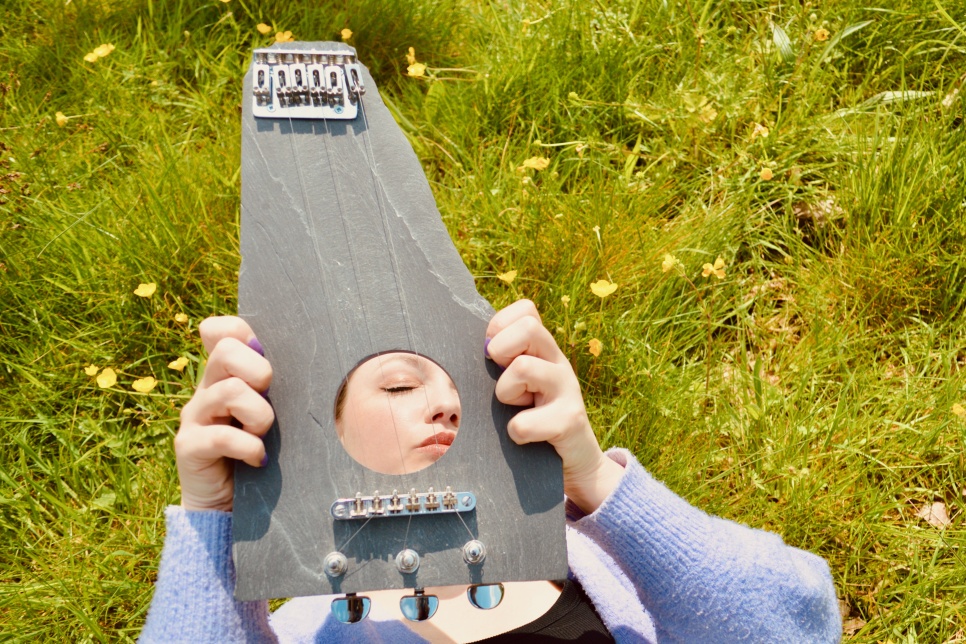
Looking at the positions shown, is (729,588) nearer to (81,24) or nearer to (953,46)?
(953,46)

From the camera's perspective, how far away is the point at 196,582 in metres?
1.54

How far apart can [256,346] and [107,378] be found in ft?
3.61

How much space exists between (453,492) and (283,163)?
667mm

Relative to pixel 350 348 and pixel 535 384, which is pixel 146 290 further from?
pixel 535 384

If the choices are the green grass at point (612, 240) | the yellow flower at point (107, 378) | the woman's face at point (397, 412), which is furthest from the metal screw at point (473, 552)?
the yellow flower at point (107, 378)

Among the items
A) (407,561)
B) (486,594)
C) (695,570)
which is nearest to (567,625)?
(695,570)

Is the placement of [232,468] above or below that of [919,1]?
below

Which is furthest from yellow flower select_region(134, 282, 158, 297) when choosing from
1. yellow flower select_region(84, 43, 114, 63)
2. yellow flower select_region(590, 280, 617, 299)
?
yellow flower select_region(590, 280, 617, 299)

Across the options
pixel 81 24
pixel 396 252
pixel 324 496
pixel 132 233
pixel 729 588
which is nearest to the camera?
pixel 324 496

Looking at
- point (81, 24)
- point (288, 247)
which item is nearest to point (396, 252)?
point (288, 247)

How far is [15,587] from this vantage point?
2.16 m

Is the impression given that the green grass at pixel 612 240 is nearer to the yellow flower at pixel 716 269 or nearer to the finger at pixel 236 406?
the yellow flower at pixel 716 269

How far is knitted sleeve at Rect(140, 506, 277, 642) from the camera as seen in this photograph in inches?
60.4

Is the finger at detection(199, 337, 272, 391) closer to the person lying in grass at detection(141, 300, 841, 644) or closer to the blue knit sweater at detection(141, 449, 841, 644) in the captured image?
the person lying in grass at detection(141, 300, 841, 644)
